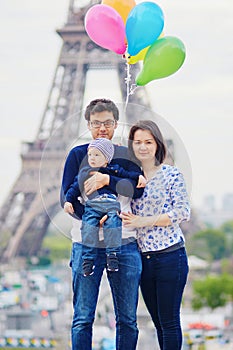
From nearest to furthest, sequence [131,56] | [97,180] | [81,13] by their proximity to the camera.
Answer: [97,180], [131,56], [81,13]

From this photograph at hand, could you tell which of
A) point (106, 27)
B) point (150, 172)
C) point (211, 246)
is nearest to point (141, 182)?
point (150, 172)

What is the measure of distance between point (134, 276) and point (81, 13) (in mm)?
15322

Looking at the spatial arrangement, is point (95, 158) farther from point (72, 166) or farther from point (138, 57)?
point (138, 57)

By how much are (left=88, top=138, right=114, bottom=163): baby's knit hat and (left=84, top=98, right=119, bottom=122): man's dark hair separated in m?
0.12

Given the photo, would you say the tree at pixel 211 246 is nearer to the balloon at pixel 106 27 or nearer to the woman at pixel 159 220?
the balloon at pixel 106 27

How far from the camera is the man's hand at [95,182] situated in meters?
3.18

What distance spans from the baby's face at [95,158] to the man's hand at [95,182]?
0.03 meters

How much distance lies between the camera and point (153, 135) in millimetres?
3297

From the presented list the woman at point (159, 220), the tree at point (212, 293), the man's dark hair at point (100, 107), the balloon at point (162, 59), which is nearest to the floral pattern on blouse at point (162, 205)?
the woman at point (159, 220)

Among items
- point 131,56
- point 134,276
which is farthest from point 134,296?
point 131,56

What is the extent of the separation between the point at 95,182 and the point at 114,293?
1.23 ft

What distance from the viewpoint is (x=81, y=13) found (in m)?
18.2

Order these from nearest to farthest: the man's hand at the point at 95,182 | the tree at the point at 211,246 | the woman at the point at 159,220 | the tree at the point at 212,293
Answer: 1. the man's hand at the point at 95,182
2. the woman at the point at 159,220
3. the tree at the point at 212,293
4. the tree at the point at 211,246

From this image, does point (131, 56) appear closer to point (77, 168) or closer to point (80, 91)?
point (77, 168)
